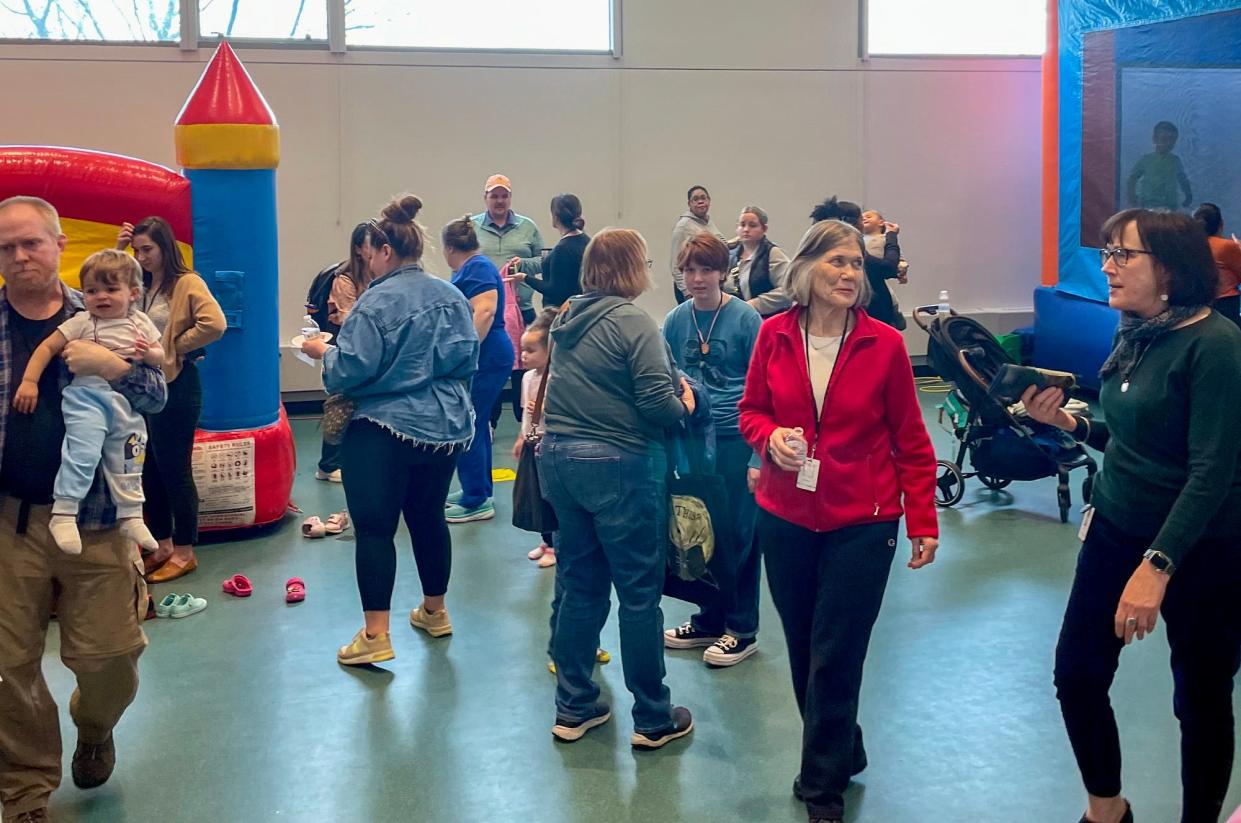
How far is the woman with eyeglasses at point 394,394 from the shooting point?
424 cm

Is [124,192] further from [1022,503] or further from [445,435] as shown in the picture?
[1022,503]

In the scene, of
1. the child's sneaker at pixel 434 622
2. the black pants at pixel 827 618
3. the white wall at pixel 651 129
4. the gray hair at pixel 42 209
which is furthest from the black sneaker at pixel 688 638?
the white wall at pixel 651 129

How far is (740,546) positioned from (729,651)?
1.22ft

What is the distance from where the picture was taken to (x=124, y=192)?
5.60m

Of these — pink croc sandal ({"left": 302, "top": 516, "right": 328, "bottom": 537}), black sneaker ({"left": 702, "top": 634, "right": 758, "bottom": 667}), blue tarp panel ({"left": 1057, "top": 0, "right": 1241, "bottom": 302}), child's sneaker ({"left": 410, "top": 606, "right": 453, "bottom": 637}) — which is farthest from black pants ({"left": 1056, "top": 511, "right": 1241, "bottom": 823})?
blue tarp panel ({"left": 1057, "top": 0, "right": 1241, "bottom": 302})

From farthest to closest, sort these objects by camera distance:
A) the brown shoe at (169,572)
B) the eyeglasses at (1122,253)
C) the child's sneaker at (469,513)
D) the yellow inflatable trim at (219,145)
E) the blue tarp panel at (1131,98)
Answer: the blue tarp panel at (1131,98) → the child's sneaker at (469,513) → the yellow inflatable trim at (219,145) → the brown shoe at (169,572) → the eyeglasses at (1122,253)

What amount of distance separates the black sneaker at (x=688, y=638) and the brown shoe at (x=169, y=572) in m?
2.21

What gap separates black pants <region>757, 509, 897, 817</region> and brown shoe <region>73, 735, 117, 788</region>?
6.23ft

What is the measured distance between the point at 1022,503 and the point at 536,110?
16.6ft

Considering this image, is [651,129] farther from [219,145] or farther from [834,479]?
[834,479]

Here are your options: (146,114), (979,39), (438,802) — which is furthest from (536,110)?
(438,802)

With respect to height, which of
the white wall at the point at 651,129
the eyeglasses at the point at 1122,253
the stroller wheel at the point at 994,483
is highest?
the white wall at the point at 651,129

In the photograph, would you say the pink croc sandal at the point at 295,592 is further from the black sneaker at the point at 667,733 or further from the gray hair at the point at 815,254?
the gray hair at the point at 815,254

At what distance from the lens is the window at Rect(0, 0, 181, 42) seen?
907 centimetres
